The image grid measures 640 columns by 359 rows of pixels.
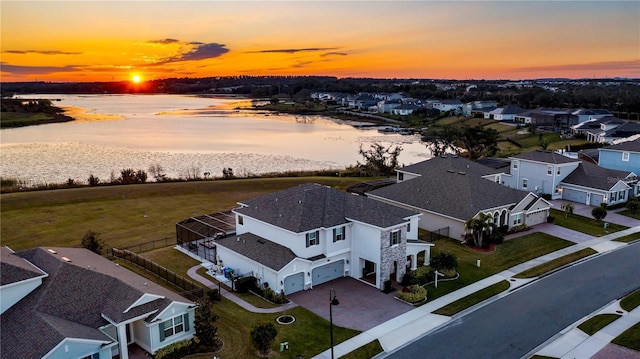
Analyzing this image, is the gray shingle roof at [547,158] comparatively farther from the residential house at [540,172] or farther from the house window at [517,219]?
the house window at [517,219]

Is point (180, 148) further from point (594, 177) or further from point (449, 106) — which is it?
point (449, 106)

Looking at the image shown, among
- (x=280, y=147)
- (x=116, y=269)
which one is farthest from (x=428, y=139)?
(x=116, y=269)

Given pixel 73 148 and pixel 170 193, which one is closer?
pixel 170 193

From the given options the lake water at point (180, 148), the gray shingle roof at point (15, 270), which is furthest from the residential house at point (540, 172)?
the gray shingle roof at point (15, 270)

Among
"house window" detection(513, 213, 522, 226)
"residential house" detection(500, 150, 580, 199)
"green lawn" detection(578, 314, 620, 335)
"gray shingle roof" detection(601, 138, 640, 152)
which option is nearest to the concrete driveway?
"green lawn" detection(578, 314, 620, 335)

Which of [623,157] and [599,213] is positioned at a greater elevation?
[623,157]

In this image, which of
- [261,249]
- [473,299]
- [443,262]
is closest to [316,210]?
[261,249]

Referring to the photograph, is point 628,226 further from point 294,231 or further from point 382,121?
point 382,121
